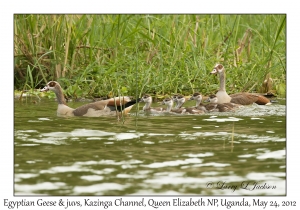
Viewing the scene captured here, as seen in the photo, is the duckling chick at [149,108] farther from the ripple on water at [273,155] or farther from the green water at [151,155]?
the ripple on water at [273,155]

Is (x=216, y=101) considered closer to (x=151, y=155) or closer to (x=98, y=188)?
(x=151, y=155)

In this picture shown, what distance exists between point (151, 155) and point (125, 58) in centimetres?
597

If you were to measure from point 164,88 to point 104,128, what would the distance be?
355cm

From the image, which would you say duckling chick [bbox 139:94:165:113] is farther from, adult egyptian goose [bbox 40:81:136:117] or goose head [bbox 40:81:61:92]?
goose head [bbox 40:81:61:92]

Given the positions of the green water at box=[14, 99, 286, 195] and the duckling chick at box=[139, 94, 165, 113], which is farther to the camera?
the duckling chick at box=[139, 94, 165, 113]

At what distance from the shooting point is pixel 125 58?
43.6 feet

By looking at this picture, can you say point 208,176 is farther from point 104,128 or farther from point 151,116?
point 151,116

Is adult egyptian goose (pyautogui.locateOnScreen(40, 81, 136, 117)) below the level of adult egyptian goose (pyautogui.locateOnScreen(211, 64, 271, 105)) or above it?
below

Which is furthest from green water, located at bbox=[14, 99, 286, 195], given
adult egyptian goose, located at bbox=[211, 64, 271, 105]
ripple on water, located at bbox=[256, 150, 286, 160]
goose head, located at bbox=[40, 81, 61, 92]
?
adult egyptian goose, located at bbox=[211, 64, 271, 105]

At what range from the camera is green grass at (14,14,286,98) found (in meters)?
12.8

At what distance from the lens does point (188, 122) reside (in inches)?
393

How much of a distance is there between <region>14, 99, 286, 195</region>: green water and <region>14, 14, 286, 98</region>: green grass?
2366 mm

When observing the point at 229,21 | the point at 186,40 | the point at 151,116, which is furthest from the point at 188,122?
the point at 229,21

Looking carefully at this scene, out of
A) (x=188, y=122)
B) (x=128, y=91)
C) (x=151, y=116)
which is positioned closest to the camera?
(x=188, y=122)
